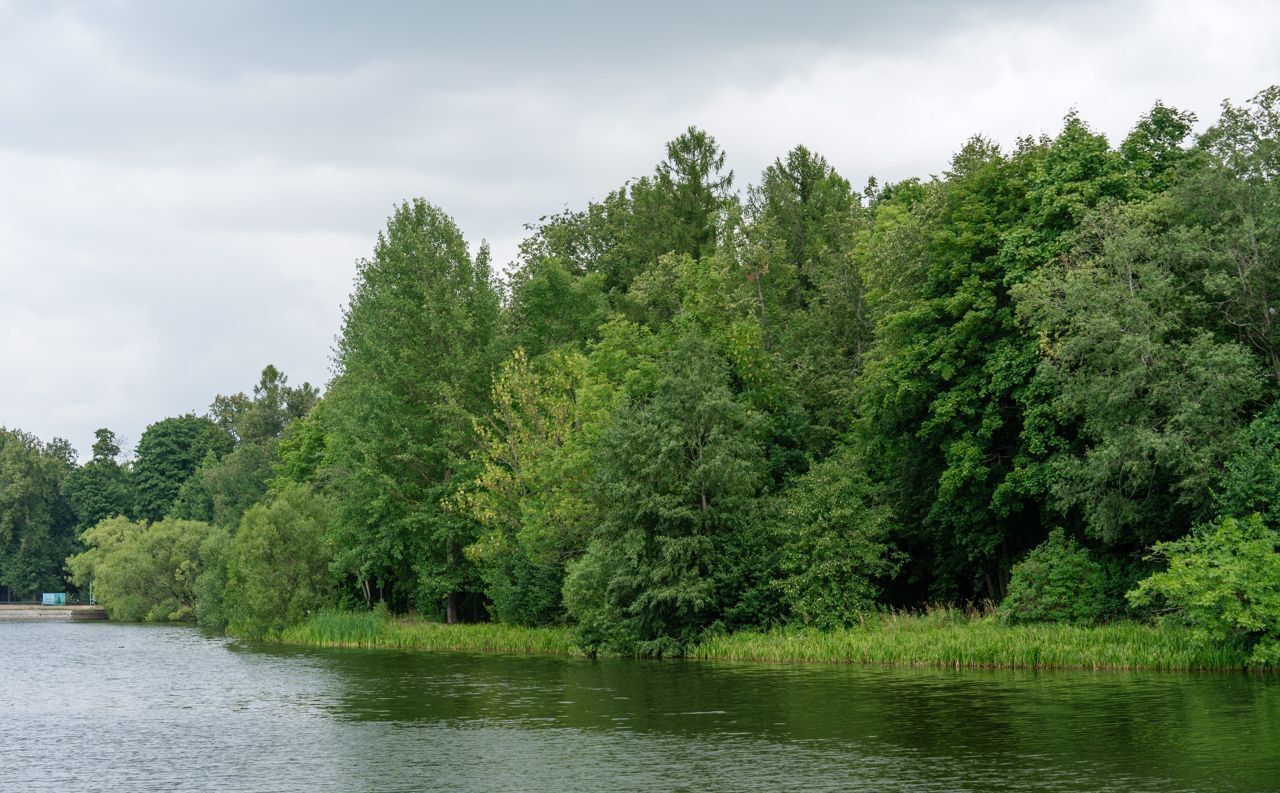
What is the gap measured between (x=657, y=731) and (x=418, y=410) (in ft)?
146

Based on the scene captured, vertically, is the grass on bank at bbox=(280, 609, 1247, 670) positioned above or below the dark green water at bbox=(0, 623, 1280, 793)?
above

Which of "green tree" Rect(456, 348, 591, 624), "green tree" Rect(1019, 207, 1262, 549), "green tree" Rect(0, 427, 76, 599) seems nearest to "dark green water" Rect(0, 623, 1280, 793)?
"green tree" Rect(1019, 207, 1262, 549)

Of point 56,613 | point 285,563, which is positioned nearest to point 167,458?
point 56,613

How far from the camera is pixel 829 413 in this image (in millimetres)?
65250

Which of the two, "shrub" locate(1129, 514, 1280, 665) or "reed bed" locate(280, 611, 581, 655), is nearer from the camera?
"shrub" locate(1129, 514, 1280, 665)

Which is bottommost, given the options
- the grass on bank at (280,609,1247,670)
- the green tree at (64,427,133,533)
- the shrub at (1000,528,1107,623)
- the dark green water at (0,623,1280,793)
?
the dark green water at (0,623,1280,793)

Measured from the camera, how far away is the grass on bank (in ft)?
133

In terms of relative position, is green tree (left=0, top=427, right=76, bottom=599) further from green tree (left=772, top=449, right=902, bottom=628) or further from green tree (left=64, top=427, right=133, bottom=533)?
green tree (left=772, top=449, right=902, bottom=628)

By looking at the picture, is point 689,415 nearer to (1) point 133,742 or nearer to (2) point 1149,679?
(2) point 1149,679

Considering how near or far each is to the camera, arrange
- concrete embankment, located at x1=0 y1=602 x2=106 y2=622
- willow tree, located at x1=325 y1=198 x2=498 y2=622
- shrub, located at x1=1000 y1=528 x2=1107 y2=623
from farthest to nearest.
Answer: concrete embankment, located at x1=0 y1=602 x2=106 y2=622 → willow tree, located at x1=325 y1=198 x2=498 y2=622 → shrub, located at x1=1000 y1=528 x2=1107 y2=623

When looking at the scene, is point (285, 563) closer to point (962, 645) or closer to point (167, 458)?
point (962, 645)

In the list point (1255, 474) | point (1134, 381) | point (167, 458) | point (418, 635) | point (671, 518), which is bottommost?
point (418, 635)

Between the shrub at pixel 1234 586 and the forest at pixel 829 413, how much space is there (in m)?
0.12

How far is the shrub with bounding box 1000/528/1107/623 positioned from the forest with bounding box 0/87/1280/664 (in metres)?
0.13
